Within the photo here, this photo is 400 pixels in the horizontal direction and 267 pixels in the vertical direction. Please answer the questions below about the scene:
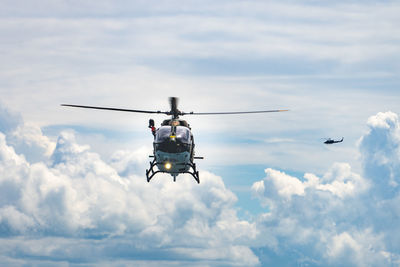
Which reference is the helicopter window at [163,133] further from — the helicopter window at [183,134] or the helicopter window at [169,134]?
the helicopter window at [183,134]

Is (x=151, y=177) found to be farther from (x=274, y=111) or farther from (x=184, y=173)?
(x=274, y=111)

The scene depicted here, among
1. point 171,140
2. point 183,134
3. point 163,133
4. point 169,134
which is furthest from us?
point 183,134

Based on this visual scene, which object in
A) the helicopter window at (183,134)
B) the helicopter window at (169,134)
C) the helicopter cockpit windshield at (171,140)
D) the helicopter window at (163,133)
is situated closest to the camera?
the helicopter cockpit windshield at (171,140)

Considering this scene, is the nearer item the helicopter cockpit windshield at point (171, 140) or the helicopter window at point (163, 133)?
the helicopter cockpit windshield at point (171, 140)

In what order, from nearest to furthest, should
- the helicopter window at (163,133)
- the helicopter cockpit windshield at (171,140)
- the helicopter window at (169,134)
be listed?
the helicopter cockpit windshield at (171,140)
the helicopter window at (163,133)
the helicopter window at (169,134)

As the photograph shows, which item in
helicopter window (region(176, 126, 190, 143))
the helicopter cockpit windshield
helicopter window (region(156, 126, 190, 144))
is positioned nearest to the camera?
the helicopter cockpit windshield

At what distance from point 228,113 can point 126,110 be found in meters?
13.0

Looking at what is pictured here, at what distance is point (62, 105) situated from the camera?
65.2 m

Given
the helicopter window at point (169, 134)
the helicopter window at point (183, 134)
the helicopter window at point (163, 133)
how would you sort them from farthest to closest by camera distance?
the helicopter window at point (183, 134) → the helicopter window at point (169, 134) → the helicopter window at point (163, 133)

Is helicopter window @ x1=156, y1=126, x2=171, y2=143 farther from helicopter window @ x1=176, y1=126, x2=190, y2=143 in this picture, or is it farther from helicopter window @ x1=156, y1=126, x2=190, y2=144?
helicopter window @ x1=176, y1=126, x2=190, y2=143

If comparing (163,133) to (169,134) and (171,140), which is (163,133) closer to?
(169,134)

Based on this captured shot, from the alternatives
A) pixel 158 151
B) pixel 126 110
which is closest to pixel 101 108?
pixel 126 110

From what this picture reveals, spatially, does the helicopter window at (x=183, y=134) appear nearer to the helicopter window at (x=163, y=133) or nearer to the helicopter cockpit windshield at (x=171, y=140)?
the helicopter cockpit windshield at (x=171, y=140)

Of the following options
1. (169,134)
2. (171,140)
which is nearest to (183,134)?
(169,134)
